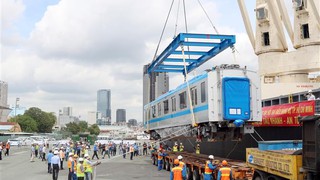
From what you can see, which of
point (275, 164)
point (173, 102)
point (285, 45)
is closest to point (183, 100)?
point (173, 102)

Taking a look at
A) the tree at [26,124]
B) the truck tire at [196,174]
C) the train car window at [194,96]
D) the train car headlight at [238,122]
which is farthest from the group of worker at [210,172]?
the tree at [26,124]

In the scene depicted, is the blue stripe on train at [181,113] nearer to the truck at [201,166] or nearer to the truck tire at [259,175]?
the truck at [201,166]

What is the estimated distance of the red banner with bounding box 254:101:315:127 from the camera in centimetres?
1844

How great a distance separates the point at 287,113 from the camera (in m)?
20.2

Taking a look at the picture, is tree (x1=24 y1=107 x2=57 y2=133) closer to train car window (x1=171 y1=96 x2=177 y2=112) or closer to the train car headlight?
train car window (x1=171 y1=96 x2=177 y2=112)

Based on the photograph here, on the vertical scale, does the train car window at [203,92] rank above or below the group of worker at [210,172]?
above

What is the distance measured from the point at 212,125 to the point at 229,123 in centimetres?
75

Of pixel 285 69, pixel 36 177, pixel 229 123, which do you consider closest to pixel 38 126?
pixel 285 69

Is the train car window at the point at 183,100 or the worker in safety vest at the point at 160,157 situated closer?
the train car window at the point at 183,100

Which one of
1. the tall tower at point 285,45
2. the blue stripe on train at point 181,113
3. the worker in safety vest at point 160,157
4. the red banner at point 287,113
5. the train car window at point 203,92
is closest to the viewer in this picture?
the train car window at point 203,92

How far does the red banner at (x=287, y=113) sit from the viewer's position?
726 inches

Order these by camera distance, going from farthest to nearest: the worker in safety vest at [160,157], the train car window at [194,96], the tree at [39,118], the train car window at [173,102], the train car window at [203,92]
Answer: the tree at [39,118] < the worker in safety vest at [160,157] < the train car window at [173,102] < the train car window at [194,96] < the train car window at [203,92]

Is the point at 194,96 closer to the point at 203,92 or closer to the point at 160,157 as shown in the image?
the point at 203,92

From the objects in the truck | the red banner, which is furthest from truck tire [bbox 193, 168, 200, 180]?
the red banner
